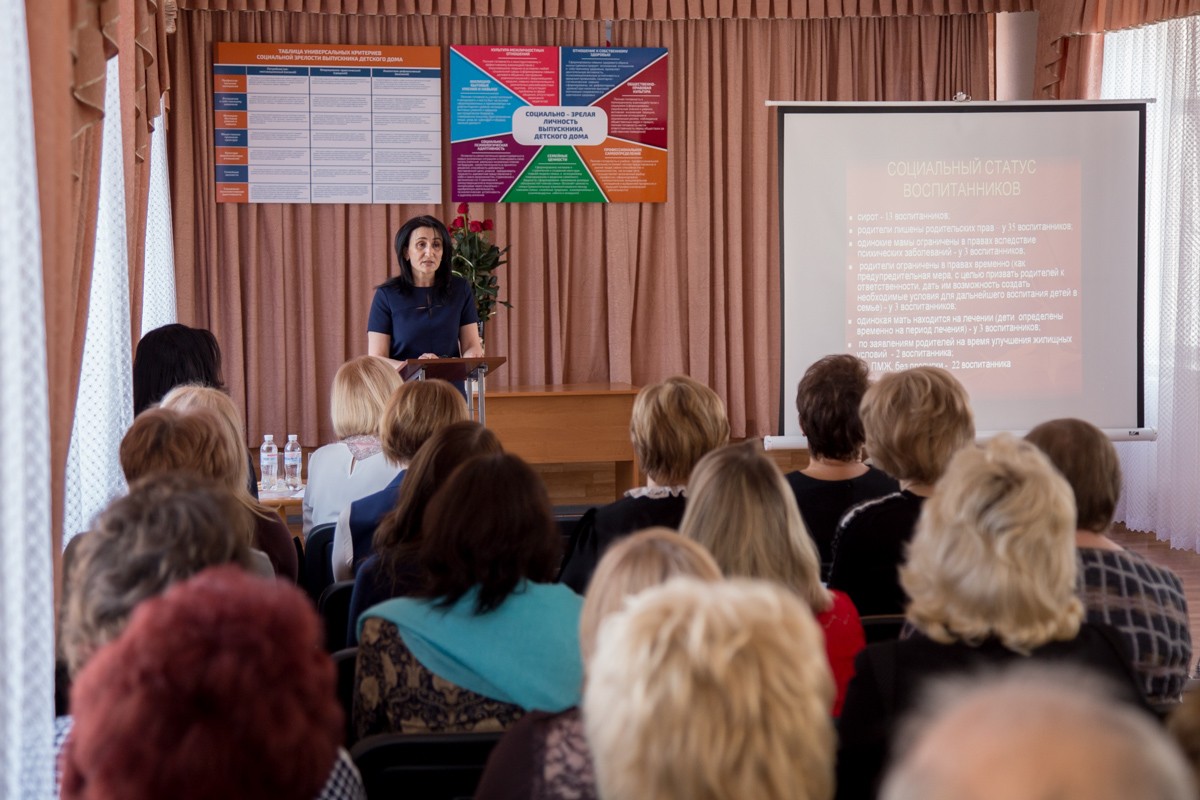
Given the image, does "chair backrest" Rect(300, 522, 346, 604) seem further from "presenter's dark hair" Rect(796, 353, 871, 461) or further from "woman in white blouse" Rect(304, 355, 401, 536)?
"presenter's dark hair" Rect(796, 353, 871, 461)

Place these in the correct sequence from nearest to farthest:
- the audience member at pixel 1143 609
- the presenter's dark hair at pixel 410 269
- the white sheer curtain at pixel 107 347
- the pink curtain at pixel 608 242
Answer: the audience member at pixel 1143 609
the white sheer curtain at pixel 107 347
the presenter's dark hair at pixel 410 269
the pink curtain at pixel 608 242

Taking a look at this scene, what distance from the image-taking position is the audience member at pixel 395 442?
301 centimetres

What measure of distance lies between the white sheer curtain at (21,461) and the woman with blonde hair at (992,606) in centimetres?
140

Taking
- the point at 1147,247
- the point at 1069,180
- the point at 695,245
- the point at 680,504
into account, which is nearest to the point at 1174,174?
the point at 1147,247

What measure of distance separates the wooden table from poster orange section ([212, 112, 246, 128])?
229cm

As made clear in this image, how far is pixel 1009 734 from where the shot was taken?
29.7 inches

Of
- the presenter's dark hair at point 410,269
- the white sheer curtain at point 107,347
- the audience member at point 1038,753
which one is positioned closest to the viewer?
the audience member at point 1038,753

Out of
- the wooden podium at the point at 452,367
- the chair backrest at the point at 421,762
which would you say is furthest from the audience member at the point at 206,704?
the wooden podium at the point at 452,367

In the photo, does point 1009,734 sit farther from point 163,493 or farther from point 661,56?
point 661,56

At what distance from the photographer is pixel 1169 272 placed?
21.2ft

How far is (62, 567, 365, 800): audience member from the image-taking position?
1.09m

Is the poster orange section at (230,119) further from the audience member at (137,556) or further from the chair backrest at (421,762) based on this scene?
the chair backrest at (421,762)

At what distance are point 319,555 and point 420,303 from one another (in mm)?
2243

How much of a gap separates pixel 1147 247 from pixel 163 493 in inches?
246
